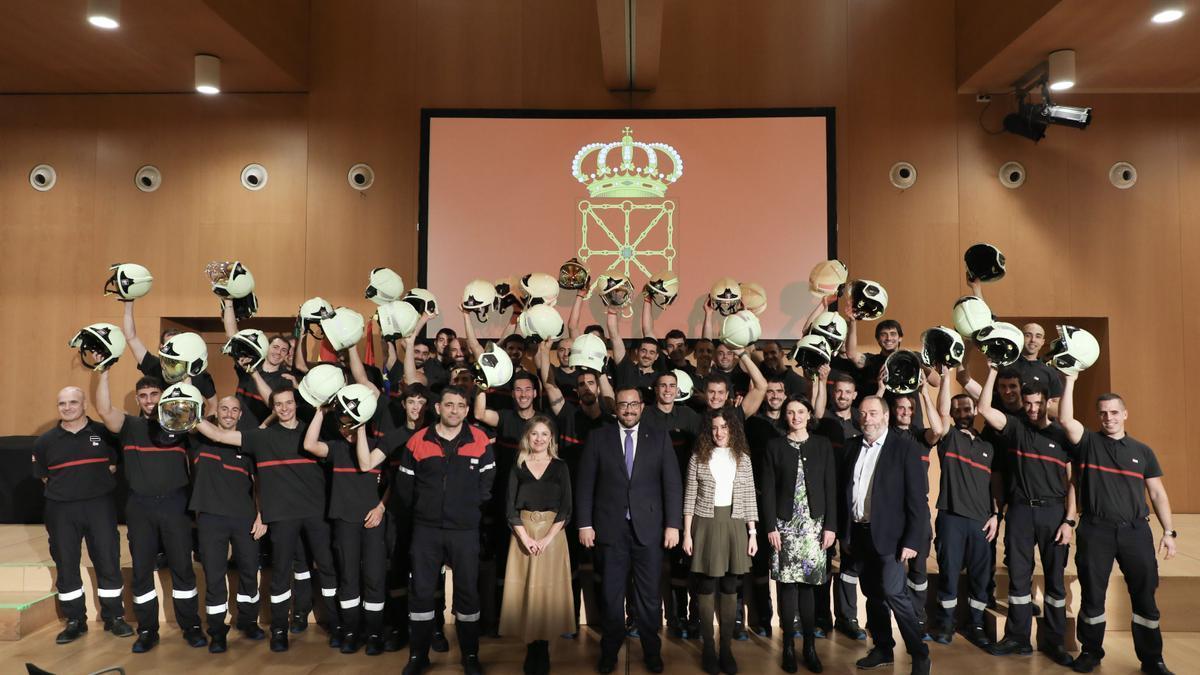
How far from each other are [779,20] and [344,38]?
391cm

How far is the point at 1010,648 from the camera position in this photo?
4758mm

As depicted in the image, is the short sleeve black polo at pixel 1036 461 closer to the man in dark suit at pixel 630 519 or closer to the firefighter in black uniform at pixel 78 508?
the man in dark suit at pixel 630 519

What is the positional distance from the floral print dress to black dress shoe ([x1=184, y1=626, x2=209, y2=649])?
3188 mm

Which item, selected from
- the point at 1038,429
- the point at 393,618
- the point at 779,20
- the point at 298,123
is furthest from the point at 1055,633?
the point at 298,123

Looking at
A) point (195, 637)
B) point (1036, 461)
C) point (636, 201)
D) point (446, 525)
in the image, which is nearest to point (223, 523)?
point (195, 637)

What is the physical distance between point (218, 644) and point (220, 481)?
890mm

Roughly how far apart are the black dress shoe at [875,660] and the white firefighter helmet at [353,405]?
9.52ft

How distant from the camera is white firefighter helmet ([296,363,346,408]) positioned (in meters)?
4.56

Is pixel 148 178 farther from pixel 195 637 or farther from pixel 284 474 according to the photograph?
pixel 195 637

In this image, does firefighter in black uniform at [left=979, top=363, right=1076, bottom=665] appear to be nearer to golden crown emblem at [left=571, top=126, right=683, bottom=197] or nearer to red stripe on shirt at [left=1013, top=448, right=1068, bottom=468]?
red stripe on shirt at [left=1013, top=448, right=1068, bottom=468]

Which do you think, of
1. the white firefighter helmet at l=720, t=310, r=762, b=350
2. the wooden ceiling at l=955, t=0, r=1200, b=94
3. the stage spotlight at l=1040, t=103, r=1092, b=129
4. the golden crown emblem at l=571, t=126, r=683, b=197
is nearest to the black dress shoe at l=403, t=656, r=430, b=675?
the white firefighter helmet at l=720, t=310, r=762, b=350

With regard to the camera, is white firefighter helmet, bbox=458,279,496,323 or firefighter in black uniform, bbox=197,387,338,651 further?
white firefighter helmet, bbox=458,279,496,323

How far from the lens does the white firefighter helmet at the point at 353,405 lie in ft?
14.6

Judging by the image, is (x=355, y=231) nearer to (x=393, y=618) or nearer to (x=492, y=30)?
(x=492, y=30)
